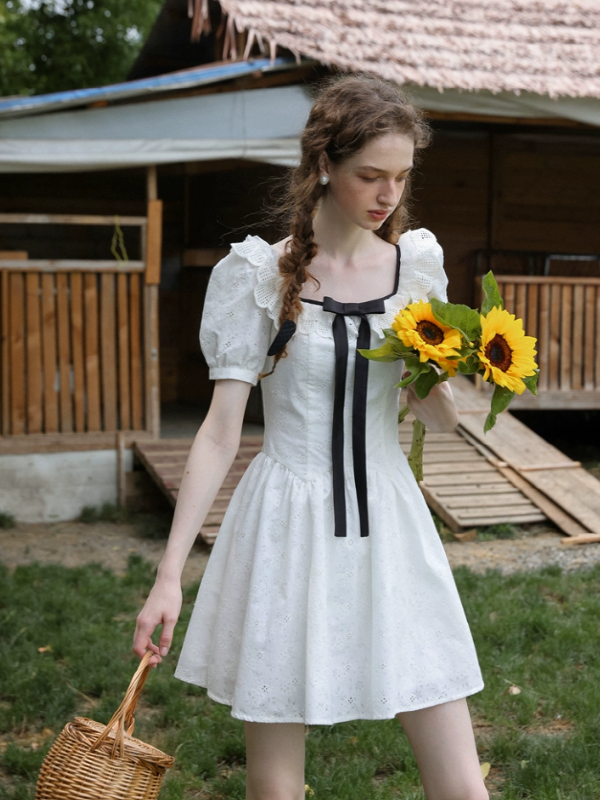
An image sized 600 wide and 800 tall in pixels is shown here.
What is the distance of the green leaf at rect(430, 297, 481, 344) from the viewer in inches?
78.9

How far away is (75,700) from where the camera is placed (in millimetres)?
4039

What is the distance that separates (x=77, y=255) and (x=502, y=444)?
5.55 m

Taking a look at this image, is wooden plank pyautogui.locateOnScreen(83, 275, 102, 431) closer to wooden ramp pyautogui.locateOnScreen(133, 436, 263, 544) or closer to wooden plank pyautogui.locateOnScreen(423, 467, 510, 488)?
wooden ramp pyautogui.locateOnScreen(133, 436, 263, 544)

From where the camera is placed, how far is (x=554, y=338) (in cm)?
876

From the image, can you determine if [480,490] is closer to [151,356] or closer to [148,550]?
[148,550]

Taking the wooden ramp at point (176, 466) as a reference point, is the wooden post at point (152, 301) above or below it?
above

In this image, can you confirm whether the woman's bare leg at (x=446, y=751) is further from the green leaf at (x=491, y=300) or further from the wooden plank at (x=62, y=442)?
the wooden plank at (x=62, y=442)

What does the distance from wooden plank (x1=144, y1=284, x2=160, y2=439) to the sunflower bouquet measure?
557 centimetres

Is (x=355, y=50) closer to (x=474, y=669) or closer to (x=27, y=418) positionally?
(x=27, y=418)

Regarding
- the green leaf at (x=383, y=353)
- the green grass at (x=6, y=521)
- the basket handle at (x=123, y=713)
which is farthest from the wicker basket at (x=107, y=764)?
the green grass at (x=6, y=521)

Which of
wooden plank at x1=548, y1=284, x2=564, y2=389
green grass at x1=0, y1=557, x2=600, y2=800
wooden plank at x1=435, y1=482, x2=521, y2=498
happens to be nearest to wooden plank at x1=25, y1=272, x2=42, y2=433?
green grass at x1=0, y1=557, x2=600, y2=800

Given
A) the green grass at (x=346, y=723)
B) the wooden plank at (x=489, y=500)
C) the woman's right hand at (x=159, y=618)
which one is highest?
the woman's right hand at (x=159, y=618)

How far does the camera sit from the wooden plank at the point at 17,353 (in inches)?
286

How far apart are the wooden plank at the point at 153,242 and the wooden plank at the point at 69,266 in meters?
0.08
